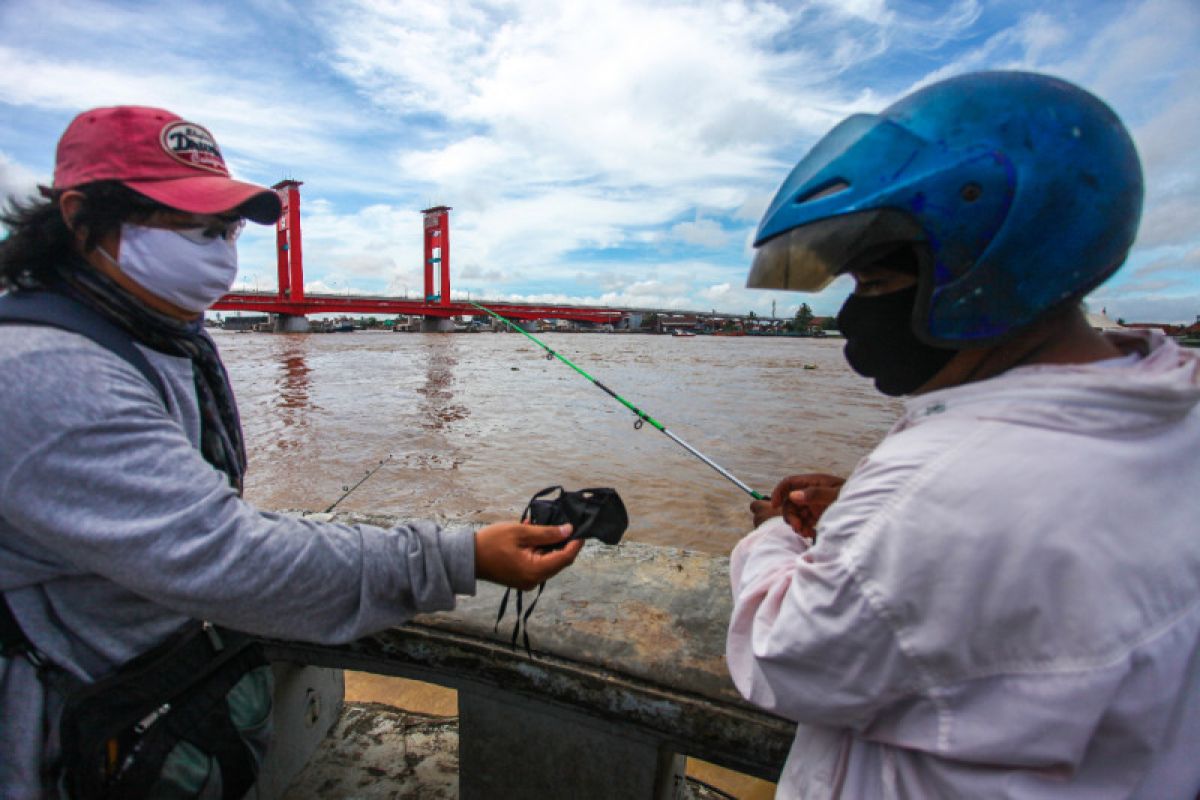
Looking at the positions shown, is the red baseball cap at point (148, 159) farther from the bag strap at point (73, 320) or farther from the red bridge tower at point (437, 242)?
the red bridge tower at point (437, 242)

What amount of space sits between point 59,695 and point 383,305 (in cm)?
4135

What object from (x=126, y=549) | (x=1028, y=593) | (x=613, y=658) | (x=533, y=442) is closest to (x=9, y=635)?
(x=126, y=549)

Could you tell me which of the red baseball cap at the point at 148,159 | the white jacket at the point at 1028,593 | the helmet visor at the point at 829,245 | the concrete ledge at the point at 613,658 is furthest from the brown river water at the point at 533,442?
the white jacket at the point at 1028,593

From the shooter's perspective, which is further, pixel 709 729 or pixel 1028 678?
pixel 709 729

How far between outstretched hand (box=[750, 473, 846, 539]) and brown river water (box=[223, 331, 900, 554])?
2.75m

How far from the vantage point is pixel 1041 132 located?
2.56 feet

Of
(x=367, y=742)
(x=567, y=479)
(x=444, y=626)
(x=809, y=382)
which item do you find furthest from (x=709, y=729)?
(x=809, y=382)

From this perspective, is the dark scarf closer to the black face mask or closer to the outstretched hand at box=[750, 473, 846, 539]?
the outstretched hand at box=[750, 473, 846, 539]

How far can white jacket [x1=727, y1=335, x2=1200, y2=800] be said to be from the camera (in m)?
0.61

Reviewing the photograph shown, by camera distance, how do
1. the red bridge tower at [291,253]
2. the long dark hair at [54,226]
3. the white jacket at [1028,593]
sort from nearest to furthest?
the white jacket at [1028,593]
the long dark hair at [54,226]
the red bridge tower at [291,253]

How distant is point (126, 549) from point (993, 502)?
43.8 inches

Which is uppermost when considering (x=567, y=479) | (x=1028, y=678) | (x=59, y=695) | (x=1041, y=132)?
(x=1041, y=132)

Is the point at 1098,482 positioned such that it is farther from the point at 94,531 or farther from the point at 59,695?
the point at 59,695

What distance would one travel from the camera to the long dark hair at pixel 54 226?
1003 millimetres
